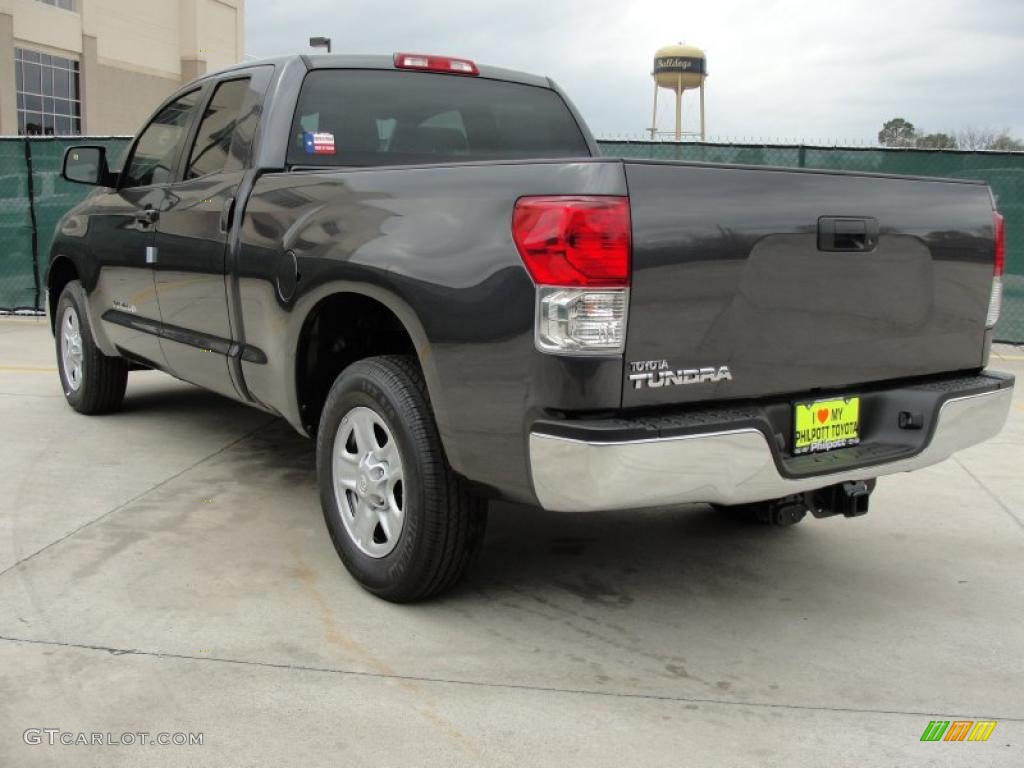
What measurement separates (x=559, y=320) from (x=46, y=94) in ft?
121

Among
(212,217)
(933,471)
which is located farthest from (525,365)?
(933,471)

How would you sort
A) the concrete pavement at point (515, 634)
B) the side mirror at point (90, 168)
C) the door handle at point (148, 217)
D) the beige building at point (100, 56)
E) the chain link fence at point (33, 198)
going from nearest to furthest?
the concrete pavement at point (515, 634)
the door handle at point (148, 217)
the side mirror at point (90, 168)
the chain link fence at point (33, 198)
the beige building at point (100, 56)

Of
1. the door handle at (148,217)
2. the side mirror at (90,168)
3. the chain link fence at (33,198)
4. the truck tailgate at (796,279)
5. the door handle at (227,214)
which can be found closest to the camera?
the truck tailgate at (796,279)

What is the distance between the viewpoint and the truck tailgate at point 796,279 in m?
3.00

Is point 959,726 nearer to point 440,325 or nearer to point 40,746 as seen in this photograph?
point 440,325

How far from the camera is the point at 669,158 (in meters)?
9.73

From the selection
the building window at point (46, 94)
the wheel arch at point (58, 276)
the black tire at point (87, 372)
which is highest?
the building window at point (46, 94)

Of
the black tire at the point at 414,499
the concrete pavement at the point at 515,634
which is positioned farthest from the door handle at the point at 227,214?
the concrete pavement at the point at 515,634

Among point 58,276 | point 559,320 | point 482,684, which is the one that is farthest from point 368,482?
point 58,276

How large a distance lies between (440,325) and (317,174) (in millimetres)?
1064

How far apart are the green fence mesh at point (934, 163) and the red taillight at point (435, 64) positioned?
4697 millimetres

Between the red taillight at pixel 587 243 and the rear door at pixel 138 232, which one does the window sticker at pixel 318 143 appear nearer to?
the rear door at pixel 138 232

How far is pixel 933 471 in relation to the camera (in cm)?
578

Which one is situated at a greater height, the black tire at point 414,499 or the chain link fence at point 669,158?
the chain link fence at point 669,158
